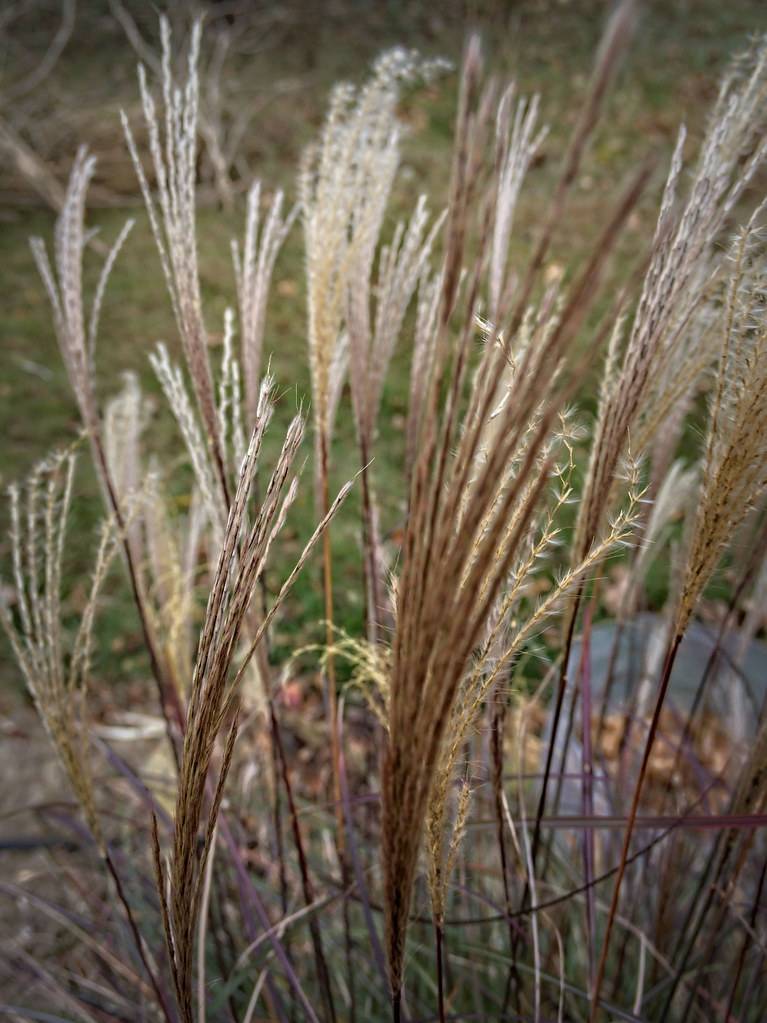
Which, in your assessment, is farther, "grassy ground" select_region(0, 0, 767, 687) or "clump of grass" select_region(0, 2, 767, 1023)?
"grassy ground" select_region(0, 0, 767, 687)

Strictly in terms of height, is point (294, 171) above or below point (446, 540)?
above

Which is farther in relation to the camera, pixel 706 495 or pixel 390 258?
pixel 390 258

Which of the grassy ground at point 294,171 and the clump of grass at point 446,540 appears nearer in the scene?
the clump of grass at point 446,540

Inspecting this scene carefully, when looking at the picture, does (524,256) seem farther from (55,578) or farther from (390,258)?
(55,578)

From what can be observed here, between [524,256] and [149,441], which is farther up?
[524,256]

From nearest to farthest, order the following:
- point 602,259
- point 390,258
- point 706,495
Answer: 1. point 602,259
2. point 706,495
3. point 390,258

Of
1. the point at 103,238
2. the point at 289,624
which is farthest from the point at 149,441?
the point at 103,238

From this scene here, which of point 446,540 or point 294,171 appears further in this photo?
point 294,171

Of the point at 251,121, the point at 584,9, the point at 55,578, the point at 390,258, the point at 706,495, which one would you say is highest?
the point at 584,9
